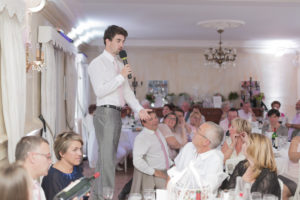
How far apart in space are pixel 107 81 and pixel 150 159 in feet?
4.57

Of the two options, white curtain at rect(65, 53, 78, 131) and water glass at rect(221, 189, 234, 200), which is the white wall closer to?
white curtain at rect(65, 53, 78, 131)

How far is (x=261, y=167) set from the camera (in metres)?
2.87

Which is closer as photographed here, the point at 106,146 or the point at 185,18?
the point at 106,146

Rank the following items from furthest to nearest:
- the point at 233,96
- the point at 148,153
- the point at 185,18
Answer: the point at 233,96, the point at 185,18, the point at 148,153

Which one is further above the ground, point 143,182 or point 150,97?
point 150,97

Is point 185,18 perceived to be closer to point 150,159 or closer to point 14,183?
point 150,159

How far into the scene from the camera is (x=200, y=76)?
11914mm

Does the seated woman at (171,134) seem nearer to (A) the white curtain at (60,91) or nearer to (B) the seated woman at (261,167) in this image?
(A) the white curtain at (60,91)

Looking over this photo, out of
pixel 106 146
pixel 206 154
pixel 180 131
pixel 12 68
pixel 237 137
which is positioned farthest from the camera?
pixel 180 131

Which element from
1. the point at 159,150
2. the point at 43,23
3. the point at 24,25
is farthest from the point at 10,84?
the point at 43,23

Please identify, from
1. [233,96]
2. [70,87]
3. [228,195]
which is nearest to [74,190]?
[228,195]

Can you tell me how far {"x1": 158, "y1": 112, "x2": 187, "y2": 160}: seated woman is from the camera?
17.5 feet

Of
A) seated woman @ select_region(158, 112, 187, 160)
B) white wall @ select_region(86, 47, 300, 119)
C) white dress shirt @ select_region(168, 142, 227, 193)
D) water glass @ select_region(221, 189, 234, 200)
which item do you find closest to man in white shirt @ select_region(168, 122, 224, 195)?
white dress shirt @ select_region(168, 142, 227, 193)

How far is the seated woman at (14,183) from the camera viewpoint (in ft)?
5.21
